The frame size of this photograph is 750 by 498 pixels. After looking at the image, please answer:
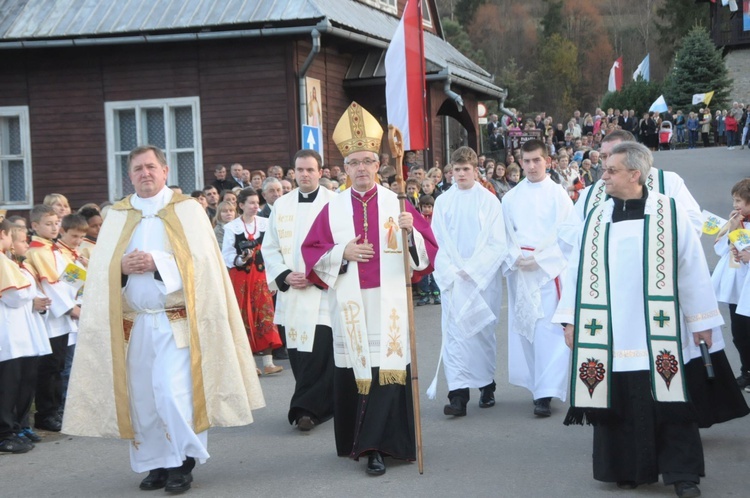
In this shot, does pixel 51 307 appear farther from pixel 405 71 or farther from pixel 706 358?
pixel 405 71

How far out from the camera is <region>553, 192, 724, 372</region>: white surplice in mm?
5816

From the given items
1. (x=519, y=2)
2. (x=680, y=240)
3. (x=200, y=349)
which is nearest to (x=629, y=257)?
(x=680, y=240)

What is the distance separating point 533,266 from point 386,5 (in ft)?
56.6

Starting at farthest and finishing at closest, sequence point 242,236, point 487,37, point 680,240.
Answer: point 487,37 < point 242,236 < point 680,240

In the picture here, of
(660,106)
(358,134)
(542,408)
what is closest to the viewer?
(358,134)

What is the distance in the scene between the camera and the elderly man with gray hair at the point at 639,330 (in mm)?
5691

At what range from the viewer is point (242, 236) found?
1063 cm

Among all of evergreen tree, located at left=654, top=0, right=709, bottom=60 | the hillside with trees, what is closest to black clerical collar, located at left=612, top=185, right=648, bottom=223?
evergreen tree, located at left=654, top=0, right=709, bottom=60

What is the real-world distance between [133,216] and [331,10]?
1384cm

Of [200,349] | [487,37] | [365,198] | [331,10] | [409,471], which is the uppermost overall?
[487,37]

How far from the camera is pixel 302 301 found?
8148 mm

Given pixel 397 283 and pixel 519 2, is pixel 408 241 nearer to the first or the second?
pixel 397 283

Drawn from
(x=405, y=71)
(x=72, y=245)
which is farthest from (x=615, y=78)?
(x=72, y=245)

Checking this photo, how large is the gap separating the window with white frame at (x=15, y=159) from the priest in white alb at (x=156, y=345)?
1460cm
